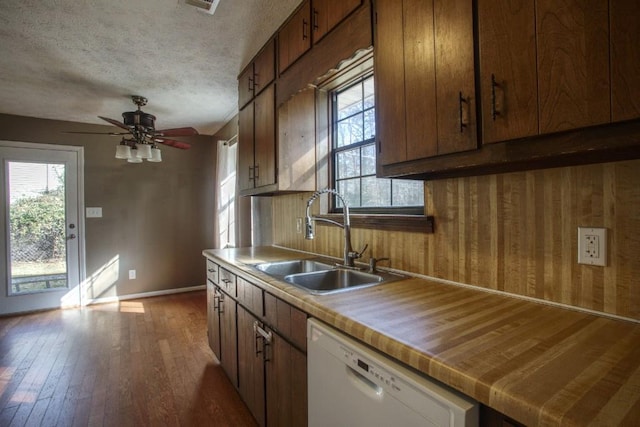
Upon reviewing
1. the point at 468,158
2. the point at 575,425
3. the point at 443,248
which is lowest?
the point at 575,425

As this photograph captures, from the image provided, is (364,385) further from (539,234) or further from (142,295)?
(142,295)

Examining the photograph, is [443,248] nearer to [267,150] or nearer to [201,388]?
[267,150]

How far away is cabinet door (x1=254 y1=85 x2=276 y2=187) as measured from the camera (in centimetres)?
221

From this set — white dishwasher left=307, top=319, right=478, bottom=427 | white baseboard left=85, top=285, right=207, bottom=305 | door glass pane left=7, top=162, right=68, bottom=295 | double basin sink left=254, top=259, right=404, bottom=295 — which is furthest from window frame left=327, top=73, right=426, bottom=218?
door glass pane left=7, top=162, right=68, bottom=295

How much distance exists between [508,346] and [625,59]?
673 millimetres

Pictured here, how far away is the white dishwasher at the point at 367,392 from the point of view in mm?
663

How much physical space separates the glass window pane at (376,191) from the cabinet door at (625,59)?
1.14 m

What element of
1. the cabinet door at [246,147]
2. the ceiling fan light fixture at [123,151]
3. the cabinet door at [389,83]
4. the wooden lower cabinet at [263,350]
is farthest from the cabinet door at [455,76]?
the ceiling fan light fixture at [123,151]

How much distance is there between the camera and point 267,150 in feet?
7.48

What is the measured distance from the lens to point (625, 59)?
26.4 inches

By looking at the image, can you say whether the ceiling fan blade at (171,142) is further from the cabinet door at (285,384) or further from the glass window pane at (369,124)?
the cabinet door at (285,384)

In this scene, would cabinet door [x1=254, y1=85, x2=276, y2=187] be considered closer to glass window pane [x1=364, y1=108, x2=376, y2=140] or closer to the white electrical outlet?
glass window pane [x1=364, y1=108, x2=376, y2=140]

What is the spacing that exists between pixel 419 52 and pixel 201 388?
2.35 metres

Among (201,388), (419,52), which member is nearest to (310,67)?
(419,52)
